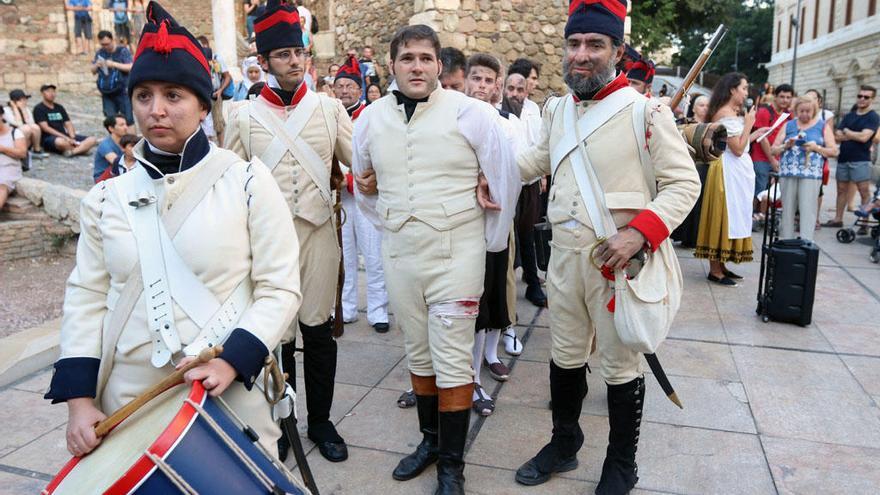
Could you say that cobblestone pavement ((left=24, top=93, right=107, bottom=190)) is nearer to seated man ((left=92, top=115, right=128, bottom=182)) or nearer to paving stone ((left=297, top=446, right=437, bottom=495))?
seated man ((left=92, top=115, right=128, bottom=182))

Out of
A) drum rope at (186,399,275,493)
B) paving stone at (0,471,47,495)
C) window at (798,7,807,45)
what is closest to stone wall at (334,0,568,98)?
paving stone at (0,471,47,495)

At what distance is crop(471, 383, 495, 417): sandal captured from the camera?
3896mm

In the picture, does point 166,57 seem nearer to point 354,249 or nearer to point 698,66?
point 698,66

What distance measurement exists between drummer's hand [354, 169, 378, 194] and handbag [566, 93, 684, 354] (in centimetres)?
99

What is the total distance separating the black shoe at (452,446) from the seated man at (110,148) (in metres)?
6.55

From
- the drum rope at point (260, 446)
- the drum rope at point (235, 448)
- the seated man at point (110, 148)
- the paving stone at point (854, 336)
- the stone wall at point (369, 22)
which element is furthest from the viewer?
the stone wall at point (369, 22)

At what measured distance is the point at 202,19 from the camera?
74.0 ft

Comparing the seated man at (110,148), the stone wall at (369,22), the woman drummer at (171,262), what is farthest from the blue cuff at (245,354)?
the stone wall at (369,22)

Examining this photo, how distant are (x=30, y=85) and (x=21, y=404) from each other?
17.5m

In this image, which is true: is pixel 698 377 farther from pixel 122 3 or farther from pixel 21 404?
pixel 122 3

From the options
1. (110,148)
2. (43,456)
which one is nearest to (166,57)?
(43,456)

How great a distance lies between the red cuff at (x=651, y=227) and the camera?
2570 mm

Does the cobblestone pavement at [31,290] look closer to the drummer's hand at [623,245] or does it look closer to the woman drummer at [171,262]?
the woman drummer at [171,262]

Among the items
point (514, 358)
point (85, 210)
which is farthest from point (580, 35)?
point (514, 358)
